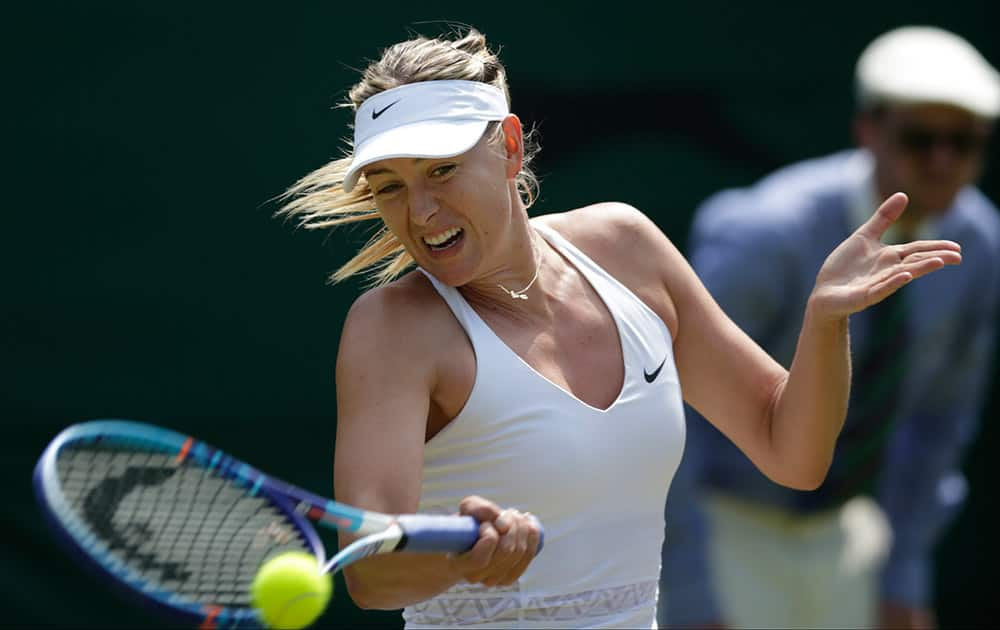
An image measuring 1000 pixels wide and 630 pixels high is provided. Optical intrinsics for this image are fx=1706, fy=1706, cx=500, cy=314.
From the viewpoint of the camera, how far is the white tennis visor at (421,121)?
226cm

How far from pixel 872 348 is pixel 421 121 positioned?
1824 mm

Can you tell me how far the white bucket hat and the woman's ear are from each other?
1630 millimetres

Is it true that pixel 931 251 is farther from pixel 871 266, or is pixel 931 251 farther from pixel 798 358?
pixel 798 358

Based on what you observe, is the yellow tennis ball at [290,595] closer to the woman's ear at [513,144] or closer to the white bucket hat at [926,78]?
the woman's ear at [513,144]

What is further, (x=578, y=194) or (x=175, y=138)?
(x=578, y=194)

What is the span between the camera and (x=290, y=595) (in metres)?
1.98

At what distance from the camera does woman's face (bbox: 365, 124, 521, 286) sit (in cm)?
229

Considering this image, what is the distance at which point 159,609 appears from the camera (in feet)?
6.53

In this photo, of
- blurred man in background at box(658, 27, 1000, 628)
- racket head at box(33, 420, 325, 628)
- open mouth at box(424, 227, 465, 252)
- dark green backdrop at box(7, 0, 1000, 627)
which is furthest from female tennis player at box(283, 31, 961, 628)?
dark green backdrop at box(7, 0, 1000, 627)

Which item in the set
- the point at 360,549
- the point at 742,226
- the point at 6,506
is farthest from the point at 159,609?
the point at 6,506

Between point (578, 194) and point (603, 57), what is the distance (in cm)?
38

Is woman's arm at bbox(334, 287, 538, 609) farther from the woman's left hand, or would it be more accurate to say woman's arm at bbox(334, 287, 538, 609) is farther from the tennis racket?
the woman's left hand

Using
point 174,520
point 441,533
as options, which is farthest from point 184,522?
point 441,533

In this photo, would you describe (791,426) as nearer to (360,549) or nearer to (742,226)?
(360,549)
